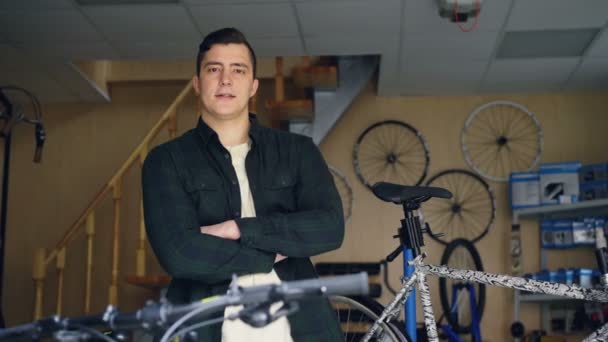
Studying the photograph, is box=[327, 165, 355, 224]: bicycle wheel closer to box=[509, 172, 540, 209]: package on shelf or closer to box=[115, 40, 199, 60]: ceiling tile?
box=[509, 172, 540, 209]: package on shelf

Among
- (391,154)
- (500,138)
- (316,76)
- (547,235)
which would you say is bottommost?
(547,235)

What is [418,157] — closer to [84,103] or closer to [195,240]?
[84,103]

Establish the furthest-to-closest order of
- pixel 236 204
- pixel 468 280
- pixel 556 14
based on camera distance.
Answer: pixel 556 14 → pixel 468 280 → pixel 236 204

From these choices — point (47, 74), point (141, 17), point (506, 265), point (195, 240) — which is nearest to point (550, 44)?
point (506, 265)

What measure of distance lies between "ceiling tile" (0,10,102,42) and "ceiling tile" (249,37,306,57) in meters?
1.13

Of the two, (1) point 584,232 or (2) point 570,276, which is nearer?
(2) point 570,276

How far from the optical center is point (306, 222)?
187 cm

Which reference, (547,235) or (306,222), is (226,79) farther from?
(547,235)

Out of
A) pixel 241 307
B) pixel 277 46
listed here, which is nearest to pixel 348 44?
pixel 277 46

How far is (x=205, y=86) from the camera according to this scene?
1896 millimetres

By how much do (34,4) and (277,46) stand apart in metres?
1.68

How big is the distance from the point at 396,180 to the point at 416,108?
68 cm

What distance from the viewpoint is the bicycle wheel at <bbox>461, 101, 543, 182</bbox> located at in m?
6.69

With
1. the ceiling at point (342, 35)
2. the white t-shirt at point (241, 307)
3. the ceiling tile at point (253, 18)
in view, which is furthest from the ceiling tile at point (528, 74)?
the white t-shirt at point (241, 307)
